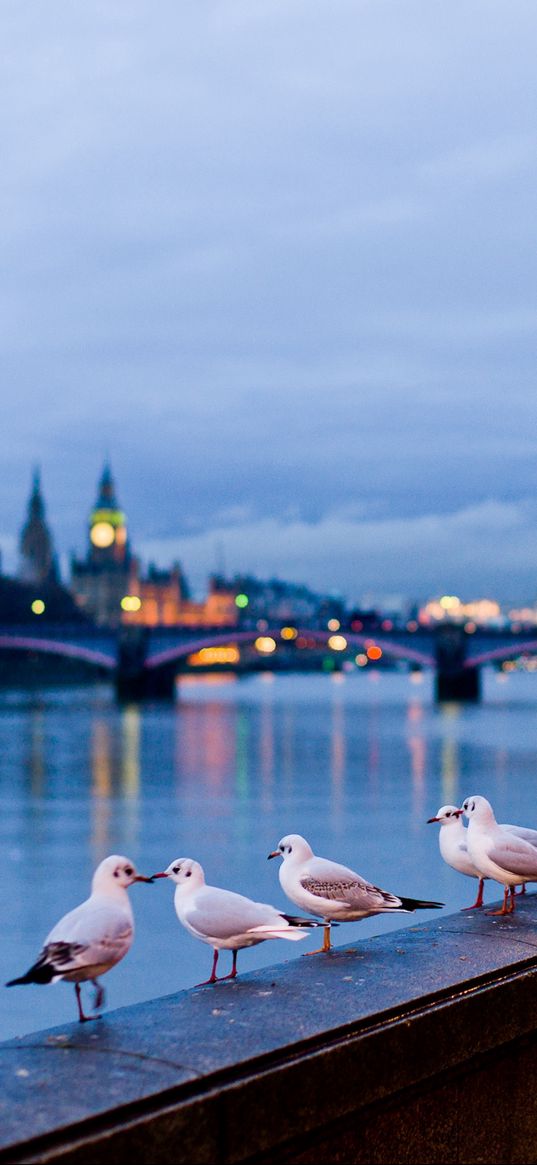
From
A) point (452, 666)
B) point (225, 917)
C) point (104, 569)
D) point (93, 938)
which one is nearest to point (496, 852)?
point (225, 917)

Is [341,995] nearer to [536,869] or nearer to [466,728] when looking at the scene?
[536,869]

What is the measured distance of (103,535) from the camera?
485 ft

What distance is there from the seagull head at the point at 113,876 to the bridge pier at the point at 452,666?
5388 centimetres

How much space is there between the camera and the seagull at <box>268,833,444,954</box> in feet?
10.9

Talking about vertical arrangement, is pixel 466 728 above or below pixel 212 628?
below

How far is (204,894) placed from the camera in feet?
10.0

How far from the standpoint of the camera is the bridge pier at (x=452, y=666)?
184ft

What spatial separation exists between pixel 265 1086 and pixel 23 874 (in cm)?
1113

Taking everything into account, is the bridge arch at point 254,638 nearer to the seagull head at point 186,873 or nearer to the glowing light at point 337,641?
the glowing light at point 337,641

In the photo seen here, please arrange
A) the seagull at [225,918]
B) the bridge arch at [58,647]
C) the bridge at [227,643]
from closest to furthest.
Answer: the seagull at [225,918], the bridge at [227,643], the bridge arch at [58,647]

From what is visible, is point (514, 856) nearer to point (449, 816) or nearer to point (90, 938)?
point (449, 816)

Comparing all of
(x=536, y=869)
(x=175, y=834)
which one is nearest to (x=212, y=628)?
(x=175, y=834)

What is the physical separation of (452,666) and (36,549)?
92706 mm

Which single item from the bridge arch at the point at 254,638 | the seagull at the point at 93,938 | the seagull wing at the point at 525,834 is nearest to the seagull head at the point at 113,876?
the seagull at the point at 93,938
